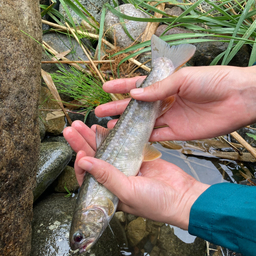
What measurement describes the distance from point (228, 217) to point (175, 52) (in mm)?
2012

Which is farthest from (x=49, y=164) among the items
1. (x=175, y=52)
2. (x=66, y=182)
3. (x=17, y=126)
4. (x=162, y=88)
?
(x=175, y=52)

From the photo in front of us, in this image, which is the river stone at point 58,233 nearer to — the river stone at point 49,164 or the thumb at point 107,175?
the river stone at point 49,164

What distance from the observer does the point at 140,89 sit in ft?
8.72

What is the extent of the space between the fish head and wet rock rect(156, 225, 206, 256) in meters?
1.43

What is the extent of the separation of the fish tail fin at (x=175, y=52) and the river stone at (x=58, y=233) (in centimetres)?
242

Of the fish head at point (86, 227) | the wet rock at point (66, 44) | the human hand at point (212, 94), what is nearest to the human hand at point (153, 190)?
the fish head at point (86, 227)

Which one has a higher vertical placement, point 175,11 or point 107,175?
point 175,11

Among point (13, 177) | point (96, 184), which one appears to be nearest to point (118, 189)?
point (96, 184)

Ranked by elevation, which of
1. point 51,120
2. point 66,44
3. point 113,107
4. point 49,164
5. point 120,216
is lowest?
point 120,216

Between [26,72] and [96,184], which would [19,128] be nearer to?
[26,72]

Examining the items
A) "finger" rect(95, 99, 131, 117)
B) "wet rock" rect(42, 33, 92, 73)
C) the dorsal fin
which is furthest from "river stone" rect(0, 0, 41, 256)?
"wet rock" rect(42, 33, 92, 73)

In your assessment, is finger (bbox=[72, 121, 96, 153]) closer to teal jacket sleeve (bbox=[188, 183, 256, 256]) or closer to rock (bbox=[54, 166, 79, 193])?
rock (bbox=[54, 166, 79, 193])

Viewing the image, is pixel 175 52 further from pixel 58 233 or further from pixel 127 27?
pixel 58 233

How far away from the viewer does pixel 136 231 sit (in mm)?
3367
